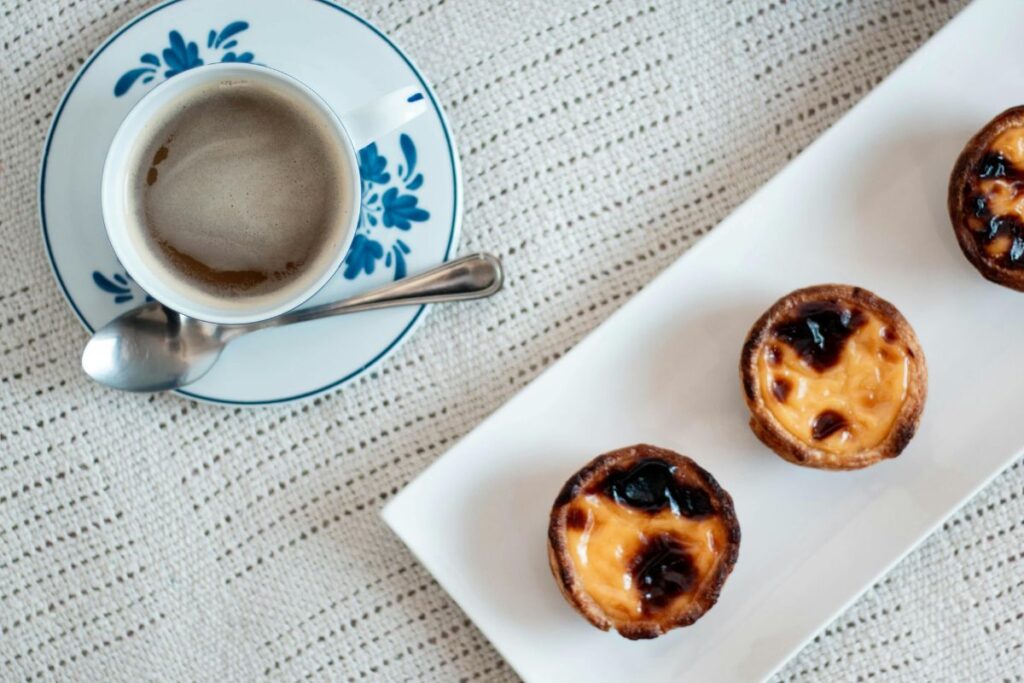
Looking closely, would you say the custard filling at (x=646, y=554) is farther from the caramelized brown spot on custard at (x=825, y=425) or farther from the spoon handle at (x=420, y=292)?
the spoon handle at (x=420, y=292)

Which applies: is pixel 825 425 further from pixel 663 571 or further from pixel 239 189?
pixel 239 189

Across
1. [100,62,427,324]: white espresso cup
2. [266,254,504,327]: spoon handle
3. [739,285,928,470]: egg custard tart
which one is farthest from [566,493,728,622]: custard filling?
[100,62,427,324]: white espresso cup

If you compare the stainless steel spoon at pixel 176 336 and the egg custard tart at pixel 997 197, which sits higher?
the stainless steel spoon at pixel 176 336

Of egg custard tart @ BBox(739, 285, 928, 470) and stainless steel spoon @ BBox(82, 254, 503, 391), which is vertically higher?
stainless steel spoon @ BBox(82, 254, 503, 391)

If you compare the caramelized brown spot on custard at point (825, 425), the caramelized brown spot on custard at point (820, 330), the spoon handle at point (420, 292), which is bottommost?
the caramelized brown spot on custard at point (825, 425)

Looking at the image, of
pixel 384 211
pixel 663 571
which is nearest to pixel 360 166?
pixel 384 211

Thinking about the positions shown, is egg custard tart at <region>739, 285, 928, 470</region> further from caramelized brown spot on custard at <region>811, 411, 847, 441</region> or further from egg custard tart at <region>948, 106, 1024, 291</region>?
egg custard tart at <region>948, 106, 1024, 291</region>

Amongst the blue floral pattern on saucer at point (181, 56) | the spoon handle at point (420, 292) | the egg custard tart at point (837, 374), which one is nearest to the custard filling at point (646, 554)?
the egg custard tart at point (837, 374)

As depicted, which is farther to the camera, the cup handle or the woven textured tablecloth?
the woven textured tablecloth
